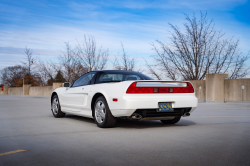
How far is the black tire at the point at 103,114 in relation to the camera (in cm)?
615

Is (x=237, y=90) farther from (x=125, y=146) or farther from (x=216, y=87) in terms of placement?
(x=125, y=146)

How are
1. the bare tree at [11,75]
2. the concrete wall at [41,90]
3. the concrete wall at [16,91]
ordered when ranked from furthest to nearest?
the bare tree at [11,75] < the concrete wall at [16,91] < the concrete wall at [41,90]

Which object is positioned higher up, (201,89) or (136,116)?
(201,89)

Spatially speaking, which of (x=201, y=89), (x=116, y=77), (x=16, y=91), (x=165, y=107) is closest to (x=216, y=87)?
(x=201, y=89)

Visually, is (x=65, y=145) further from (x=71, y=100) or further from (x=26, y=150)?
(x=71, y=100)

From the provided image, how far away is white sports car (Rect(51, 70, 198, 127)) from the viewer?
5820mm

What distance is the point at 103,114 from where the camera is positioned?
20.7ft

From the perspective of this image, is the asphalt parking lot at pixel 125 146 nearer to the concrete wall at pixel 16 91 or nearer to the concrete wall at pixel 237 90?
the concrete wall at pixel 237 90

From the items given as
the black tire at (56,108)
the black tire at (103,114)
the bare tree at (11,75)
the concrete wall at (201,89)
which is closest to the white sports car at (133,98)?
the black tire at (103,114)

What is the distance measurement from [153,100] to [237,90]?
12.6 meters

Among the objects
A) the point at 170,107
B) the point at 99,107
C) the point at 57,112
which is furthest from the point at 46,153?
the point at 57,112

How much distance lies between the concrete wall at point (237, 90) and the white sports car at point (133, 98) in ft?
36.0

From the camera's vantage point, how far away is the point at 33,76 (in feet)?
216

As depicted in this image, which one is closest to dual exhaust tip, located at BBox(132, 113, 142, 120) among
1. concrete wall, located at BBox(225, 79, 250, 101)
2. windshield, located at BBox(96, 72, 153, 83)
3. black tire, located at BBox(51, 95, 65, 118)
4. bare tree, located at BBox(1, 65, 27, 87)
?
windshield, located at BBox(96, 72, 153, 83)
